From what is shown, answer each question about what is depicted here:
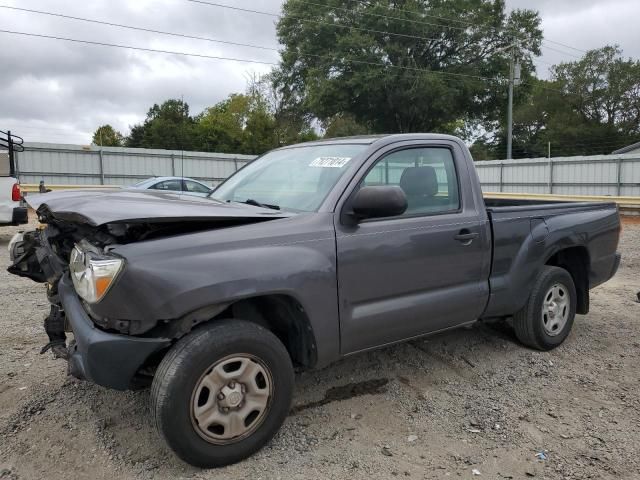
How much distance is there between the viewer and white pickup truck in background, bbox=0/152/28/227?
952 cm

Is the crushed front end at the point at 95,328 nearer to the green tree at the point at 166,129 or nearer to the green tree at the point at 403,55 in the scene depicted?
the green tree at the point at 403,55

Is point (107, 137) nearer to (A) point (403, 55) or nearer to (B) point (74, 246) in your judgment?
(A) point (403, 55)

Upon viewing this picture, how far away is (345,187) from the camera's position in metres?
3.26

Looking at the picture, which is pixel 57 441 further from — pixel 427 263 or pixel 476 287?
pixel 476 287

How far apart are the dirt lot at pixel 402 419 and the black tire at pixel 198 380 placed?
0.12m

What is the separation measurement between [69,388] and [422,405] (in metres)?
2.38

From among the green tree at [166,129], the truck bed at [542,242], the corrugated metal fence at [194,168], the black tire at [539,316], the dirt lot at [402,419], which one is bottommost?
the dirt lot at [402,419]

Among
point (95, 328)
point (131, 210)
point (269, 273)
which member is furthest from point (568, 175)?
point (95, 328)

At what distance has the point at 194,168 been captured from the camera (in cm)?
2377

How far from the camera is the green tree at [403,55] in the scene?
1367 inches

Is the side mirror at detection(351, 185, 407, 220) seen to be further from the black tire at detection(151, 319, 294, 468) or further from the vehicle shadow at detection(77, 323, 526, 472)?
the vehicle shadow at detection(77, 323, 526, 472)

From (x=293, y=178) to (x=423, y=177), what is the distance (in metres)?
0.91

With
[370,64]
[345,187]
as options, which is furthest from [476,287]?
[370,64]

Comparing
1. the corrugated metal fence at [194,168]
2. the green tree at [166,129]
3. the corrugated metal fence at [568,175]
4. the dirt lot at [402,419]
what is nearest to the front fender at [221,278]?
the dirt lot at [402,419]
